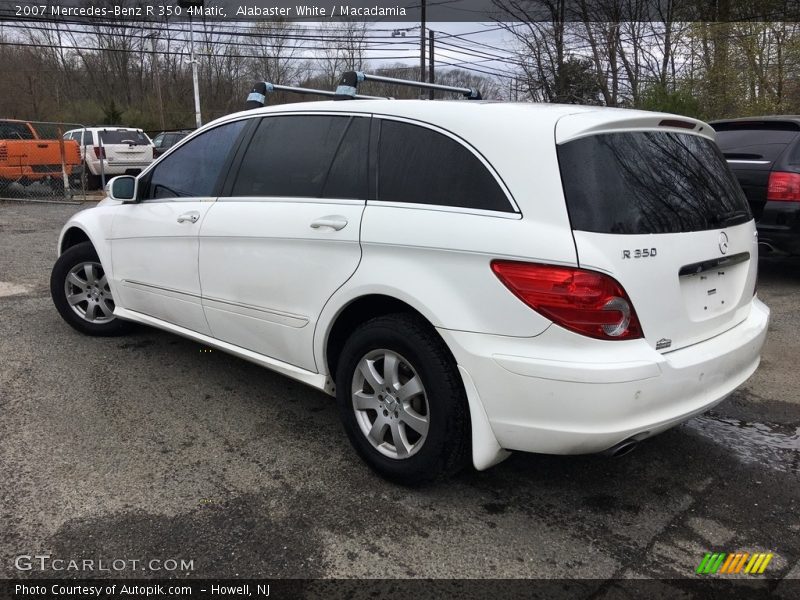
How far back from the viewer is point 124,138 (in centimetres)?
1820

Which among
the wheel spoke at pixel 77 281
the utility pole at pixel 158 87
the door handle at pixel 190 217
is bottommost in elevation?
the wheel spoke at pixel 77 281

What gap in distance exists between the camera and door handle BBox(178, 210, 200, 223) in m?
3.81

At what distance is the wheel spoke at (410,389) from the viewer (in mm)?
2733

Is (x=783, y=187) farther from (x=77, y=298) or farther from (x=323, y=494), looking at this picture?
(x=77, y=298)

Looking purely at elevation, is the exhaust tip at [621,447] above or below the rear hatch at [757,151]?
below

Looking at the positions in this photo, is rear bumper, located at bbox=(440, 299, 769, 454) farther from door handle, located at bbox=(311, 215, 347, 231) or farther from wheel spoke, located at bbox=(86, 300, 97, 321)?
wheel spoke, located at bbox=(86, 300, 97, 321)

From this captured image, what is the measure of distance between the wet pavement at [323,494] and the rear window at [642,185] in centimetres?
121

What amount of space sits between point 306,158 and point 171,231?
1.16 metres

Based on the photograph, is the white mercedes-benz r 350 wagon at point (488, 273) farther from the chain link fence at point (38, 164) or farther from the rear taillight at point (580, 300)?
the chain link fence at point (38, 164)

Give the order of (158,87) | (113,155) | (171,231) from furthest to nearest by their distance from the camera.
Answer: (158,87), (113,155), (171,231)

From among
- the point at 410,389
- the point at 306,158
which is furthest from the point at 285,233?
the point at 410,389

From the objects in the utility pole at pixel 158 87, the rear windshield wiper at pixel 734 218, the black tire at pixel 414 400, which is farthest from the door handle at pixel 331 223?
the utility pole at pixel 158 87

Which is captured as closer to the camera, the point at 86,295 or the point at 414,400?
the point at 414,400

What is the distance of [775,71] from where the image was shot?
55.7ft
